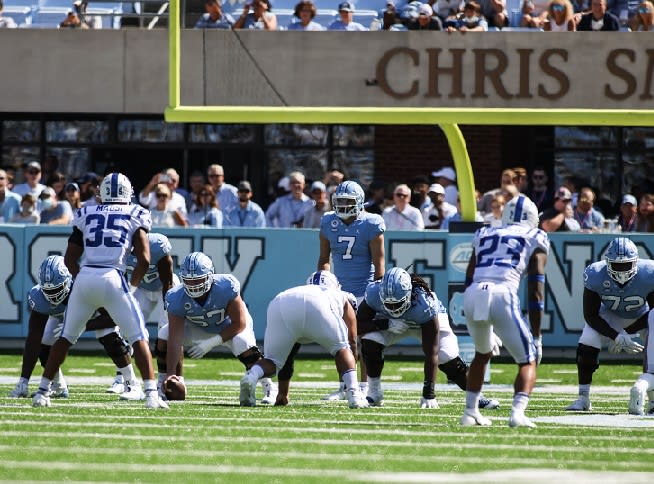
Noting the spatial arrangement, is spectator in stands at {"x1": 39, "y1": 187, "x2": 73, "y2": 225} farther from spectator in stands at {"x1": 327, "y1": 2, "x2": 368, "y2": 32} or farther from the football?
the football

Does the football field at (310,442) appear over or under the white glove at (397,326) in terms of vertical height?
under

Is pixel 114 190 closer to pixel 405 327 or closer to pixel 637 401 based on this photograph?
pixel 405 327

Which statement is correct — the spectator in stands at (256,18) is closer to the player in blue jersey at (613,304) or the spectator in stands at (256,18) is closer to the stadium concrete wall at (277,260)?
the stadium concrete wall at (277,260)

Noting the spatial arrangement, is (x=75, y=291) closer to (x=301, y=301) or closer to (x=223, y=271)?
(x=301, y=301)

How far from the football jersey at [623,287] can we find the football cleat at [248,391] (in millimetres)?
2563

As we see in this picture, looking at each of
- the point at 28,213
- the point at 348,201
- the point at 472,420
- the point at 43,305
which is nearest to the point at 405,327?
the point at 348,201

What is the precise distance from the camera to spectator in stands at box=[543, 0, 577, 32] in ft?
59.0

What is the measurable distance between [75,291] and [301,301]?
4.79 feet

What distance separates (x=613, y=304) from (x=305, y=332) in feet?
7.95

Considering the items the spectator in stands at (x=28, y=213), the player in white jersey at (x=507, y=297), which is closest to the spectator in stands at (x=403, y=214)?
the spectator in stands at (x=28, y=213)

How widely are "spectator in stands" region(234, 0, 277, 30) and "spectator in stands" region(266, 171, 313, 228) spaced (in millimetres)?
2882

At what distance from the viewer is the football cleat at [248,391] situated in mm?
9812

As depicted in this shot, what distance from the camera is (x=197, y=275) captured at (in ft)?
32.9

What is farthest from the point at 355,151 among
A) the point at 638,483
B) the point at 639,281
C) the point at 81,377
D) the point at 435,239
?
the point at 638,483
